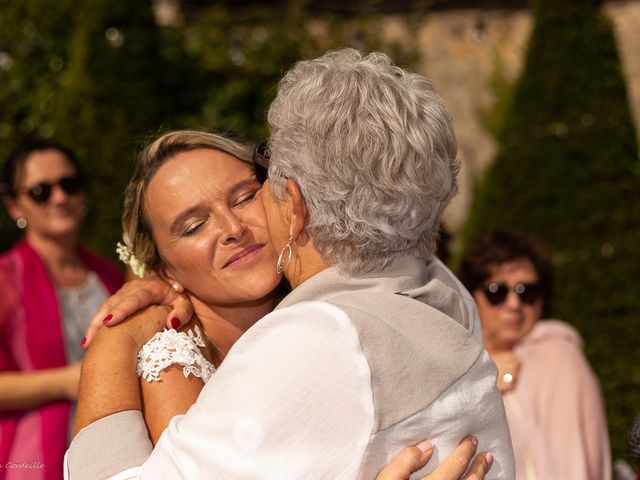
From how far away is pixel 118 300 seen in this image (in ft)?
8.07

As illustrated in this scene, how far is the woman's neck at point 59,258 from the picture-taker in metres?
4.68

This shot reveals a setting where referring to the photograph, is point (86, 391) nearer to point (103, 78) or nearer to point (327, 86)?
point (327, 86)

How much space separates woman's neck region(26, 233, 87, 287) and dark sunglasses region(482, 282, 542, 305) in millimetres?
2171

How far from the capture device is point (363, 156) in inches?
74.4

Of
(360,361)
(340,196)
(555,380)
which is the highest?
(340,196)

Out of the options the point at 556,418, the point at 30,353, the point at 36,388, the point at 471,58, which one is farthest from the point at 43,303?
the point at 471,58

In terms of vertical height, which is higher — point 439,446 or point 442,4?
point 439,446

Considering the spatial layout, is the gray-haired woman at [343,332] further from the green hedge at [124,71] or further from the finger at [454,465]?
the green hedge at [124,71]

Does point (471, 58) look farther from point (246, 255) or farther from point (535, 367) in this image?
point (246, 255)

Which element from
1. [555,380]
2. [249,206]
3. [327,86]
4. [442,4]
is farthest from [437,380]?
[442,4]

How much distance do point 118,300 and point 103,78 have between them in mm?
5852

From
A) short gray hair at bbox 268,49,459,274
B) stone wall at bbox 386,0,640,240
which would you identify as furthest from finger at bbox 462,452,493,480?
stone wall at bbox 386,0,640,240

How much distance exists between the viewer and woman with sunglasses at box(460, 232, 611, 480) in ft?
13.9

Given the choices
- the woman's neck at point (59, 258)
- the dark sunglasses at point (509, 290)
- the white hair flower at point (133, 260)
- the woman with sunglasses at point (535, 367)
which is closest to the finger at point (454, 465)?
the white hair flower at point (133, 260)
